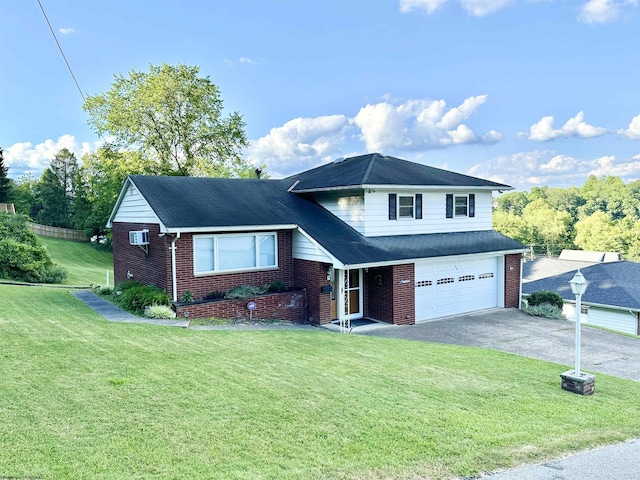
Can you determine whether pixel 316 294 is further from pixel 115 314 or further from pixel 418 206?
pixel 115 314

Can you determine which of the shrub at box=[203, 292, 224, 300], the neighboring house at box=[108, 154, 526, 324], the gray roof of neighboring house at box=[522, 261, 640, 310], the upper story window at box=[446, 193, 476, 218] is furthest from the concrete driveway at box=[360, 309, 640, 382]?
the gray roof of neighboring house at box=[522, 261, 640, 310]

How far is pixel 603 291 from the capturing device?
2306cm

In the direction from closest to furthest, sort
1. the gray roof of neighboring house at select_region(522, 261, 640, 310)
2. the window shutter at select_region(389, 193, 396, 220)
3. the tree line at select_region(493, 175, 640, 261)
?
the window shutter at select_region(389, 193, 396, 220), the gray roof of neighboring house at select_region(522, 261, 640, 310), the tree line at select_region(493, 175, 640, 261)

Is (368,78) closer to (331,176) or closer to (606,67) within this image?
(331,176)

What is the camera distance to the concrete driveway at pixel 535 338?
11397mm

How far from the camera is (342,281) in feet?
45.9

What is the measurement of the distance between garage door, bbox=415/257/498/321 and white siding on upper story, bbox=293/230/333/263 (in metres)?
3.38

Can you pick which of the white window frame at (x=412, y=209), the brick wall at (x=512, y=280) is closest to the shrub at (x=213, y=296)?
the white window frame at (x=412, y=209)

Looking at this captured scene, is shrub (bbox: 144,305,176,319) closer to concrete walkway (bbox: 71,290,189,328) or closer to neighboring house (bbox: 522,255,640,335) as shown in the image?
concrete walkway (bbox: 71,290,189,328)

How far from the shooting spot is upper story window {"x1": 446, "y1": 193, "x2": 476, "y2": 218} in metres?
17.9

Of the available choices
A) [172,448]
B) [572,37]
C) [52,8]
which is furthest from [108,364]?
[572,37]

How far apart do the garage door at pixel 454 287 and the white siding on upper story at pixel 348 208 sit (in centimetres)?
252

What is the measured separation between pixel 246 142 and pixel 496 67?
18932 mm

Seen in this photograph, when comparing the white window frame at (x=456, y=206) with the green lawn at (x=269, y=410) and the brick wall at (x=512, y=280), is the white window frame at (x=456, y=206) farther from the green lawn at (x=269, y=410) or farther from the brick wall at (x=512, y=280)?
the green lawn at (x=269, y=410)
